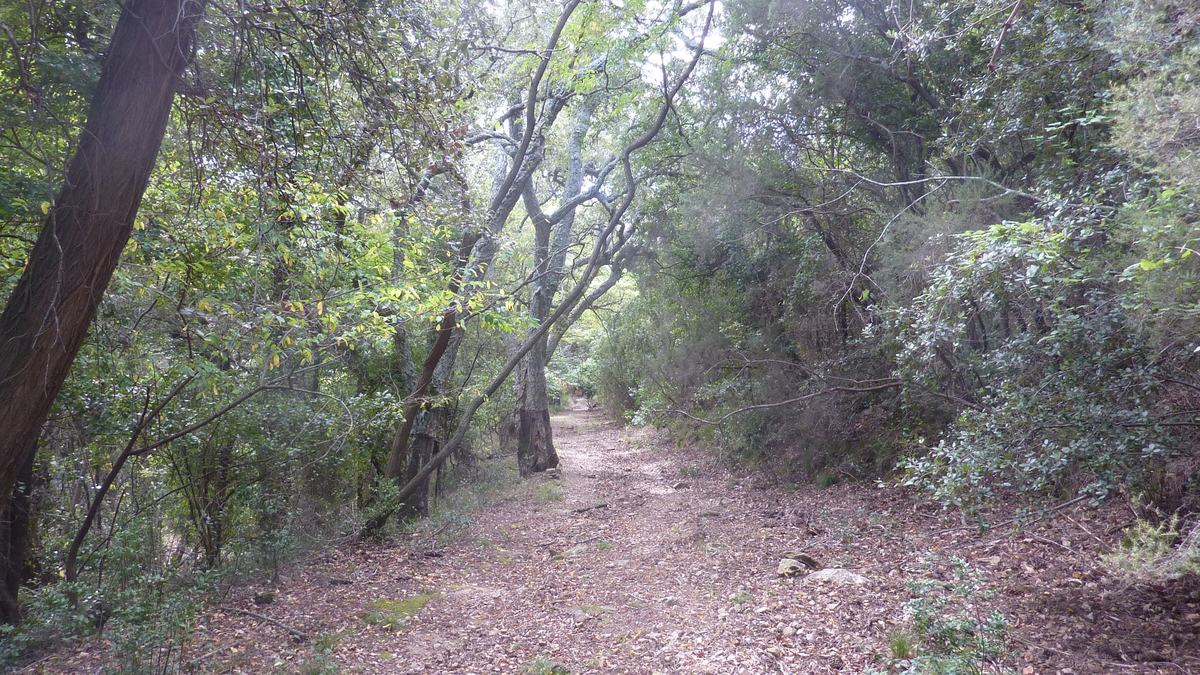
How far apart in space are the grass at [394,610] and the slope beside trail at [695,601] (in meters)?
0.03

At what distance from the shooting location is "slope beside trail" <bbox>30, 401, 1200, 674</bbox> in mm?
4824

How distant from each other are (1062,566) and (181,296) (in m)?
7.91

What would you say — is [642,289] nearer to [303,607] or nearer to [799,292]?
[799,292]

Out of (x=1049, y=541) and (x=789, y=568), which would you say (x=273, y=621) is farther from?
(x=1049, y=541)

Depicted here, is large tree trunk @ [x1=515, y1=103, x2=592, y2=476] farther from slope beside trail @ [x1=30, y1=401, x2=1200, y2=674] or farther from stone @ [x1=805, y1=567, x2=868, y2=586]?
stone @ [x1=805, y1=567, x2=868, y2=586]

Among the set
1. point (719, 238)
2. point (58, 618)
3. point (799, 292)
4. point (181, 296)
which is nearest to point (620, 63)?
point (719, 238)

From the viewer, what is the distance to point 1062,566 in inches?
230

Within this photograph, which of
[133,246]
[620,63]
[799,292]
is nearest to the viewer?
[133,246]

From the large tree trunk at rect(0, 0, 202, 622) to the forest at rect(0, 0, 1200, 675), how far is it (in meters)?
0.02

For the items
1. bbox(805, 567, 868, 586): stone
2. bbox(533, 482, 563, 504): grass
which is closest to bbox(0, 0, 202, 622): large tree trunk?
bbox(805, 567, 868, 586): stone

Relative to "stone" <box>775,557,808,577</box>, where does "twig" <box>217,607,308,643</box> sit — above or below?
above

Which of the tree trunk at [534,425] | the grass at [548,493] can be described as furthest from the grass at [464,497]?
the grass at [548,493]

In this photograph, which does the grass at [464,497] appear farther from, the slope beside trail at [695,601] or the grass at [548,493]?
the grass at [548,493]

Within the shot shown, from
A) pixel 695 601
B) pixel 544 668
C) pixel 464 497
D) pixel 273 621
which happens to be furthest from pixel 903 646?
pixel 464 497
